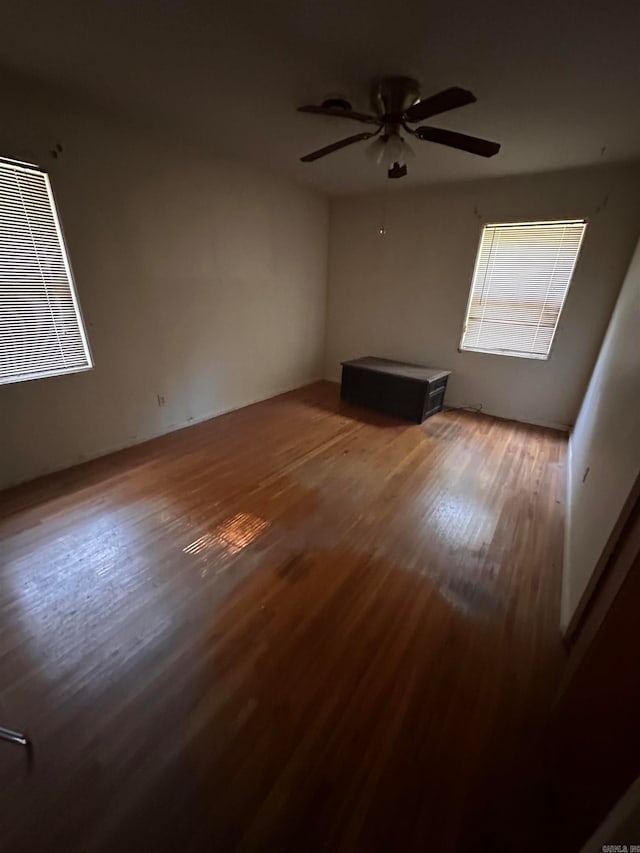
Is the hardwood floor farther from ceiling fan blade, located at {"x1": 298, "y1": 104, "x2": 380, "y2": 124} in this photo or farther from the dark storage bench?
ceiling fan blade, located at {"x1": 298, "y1": 104, "x2": 380, "y2": 124}

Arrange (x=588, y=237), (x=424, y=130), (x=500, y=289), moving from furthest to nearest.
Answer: (x=500, y=289) → (x=588, y=237) → (x=424, y=130)

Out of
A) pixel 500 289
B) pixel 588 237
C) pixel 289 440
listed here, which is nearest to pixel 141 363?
pixel 289 440

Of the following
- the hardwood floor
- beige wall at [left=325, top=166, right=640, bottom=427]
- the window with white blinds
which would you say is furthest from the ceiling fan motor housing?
the hardwood floor

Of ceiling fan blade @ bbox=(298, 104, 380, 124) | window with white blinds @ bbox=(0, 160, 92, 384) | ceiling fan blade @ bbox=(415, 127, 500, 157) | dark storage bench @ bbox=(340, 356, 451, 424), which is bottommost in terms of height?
dark storage bench @ bbox=(340, 356, 451, 424)

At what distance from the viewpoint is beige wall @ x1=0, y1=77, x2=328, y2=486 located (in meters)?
2.39

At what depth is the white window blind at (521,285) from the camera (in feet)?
11.3

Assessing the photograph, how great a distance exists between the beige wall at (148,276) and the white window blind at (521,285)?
2.23 meters

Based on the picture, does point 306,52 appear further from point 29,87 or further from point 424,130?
point 29,87

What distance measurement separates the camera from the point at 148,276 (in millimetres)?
2938

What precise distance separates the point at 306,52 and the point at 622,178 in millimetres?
3037

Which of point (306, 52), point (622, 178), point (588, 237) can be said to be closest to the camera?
point (306, 52)

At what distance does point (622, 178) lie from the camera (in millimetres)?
3027

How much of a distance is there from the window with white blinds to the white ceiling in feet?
2.08

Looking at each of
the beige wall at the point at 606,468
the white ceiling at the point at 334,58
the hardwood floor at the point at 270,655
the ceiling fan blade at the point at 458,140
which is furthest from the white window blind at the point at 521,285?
the ceiling fan blade at the point at 458,140
